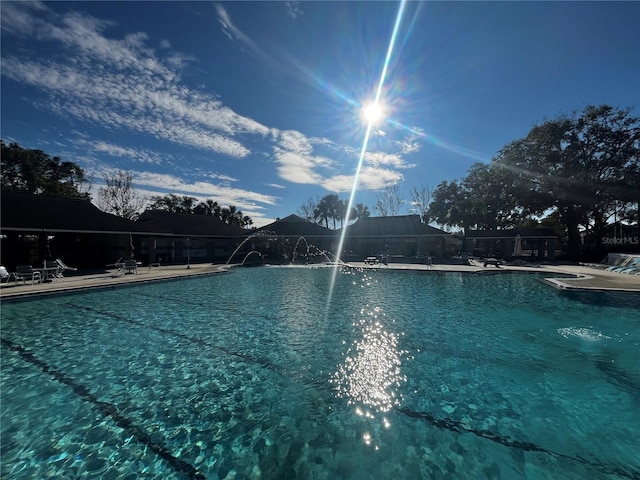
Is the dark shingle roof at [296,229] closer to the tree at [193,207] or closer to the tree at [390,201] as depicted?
the tree at [193,207]

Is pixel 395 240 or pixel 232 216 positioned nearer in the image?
pixel 395 240

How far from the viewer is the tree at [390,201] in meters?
49.8

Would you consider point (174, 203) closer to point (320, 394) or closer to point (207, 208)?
point (207, 208)

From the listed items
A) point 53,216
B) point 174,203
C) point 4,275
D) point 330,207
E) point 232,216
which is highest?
point 330,207

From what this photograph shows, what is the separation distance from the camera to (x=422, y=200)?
47.2 metres

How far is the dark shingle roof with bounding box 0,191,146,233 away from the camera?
49.4ft

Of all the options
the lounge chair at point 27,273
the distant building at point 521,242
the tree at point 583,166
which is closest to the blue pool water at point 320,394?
the lounge chair at point 27,273

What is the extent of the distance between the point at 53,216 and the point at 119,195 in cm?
2404

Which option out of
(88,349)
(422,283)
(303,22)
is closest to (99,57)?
(303,22)

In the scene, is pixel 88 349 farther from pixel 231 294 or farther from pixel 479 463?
pixel 479 463

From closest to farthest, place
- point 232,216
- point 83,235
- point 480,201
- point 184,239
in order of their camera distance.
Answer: point 83,235
point 184,239
point 480,201
point 232,216

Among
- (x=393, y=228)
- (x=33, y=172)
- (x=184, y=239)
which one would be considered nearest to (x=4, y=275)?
(x=184, y=239)

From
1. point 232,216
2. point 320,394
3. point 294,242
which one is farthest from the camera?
point 232,216

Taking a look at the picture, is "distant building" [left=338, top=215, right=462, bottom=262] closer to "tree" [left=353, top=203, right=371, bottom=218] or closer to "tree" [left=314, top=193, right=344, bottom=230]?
"tree" [left=353, top=203, right=371, bottom=218]
